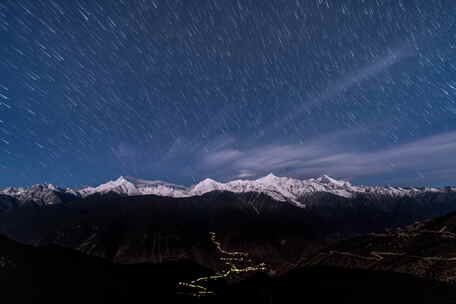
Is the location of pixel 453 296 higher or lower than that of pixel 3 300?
lower

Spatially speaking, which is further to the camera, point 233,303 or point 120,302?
point 233,303

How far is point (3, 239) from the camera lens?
15525 cm

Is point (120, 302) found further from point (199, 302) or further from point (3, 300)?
point (3, 300)

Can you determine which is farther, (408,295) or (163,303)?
(408,295)

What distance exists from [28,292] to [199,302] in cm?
7293

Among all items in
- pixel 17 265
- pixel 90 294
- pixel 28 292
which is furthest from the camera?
pixel 90 294

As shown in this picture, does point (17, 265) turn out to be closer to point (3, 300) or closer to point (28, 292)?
point (28, 292)

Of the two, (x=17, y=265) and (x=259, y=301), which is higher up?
(x=17, y=265)

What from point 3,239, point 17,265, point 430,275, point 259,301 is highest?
point 3,239

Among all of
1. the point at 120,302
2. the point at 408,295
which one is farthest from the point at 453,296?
the point at 120,302

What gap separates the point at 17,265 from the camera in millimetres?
136000

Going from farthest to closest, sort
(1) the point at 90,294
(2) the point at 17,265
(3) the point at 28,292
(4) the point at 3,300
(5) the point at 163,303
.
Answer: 1. (5) the point at 163,303
2. (1) the point at 90,294
3. (2) the point at 17,265
4. (3) the point at 28,292
5. (4) the point at 3,300

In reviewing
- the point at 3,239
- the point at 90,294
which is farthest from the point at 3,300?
the point at 3,239

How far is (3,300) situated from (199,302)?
3178 inches
